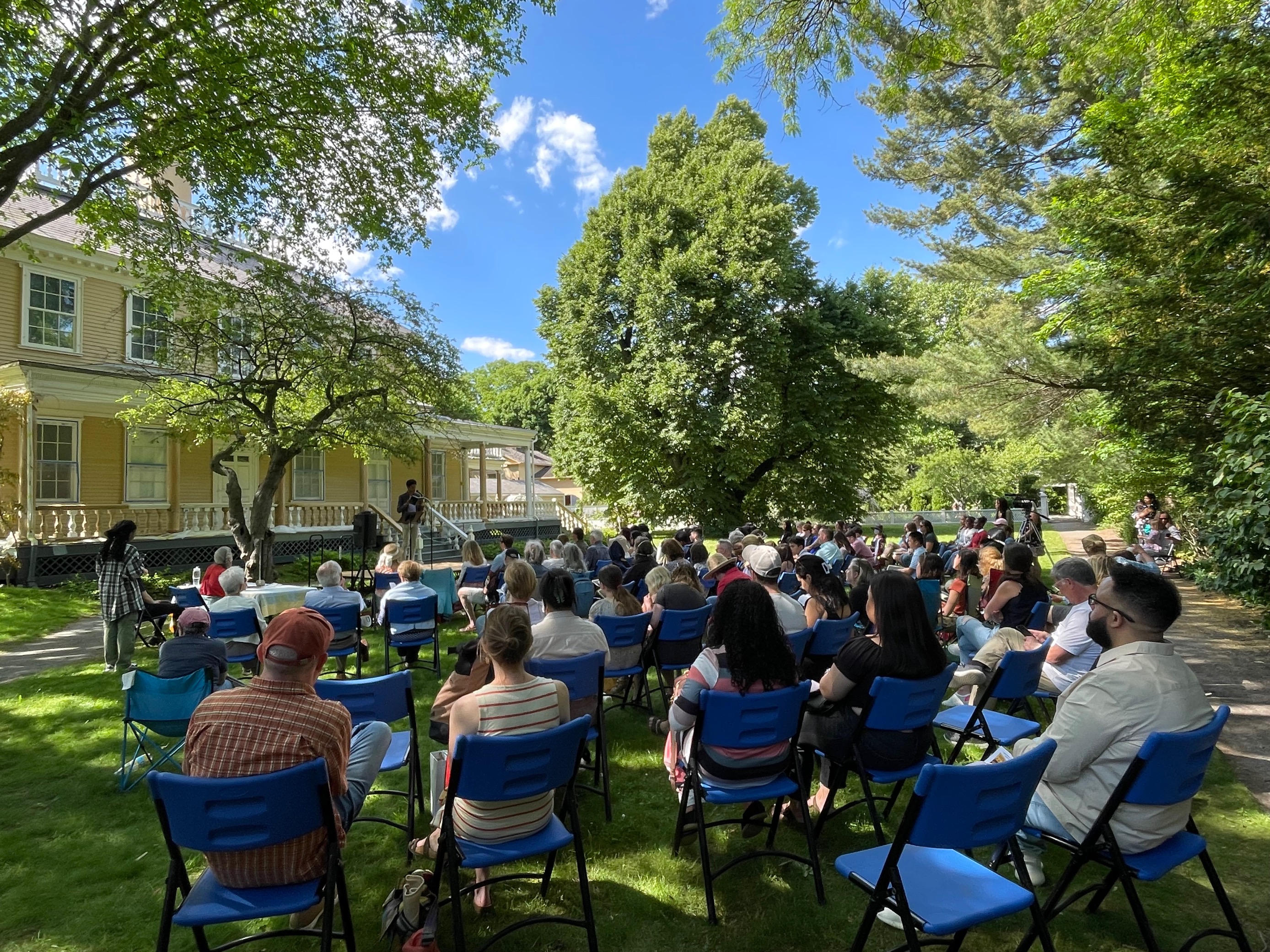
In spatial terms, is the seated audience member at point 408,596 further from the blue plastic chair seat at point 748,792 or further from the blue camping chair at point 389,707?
the blue plastic chair seat at point 748,792

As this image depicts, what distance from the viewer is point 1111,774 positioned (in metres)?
2.61

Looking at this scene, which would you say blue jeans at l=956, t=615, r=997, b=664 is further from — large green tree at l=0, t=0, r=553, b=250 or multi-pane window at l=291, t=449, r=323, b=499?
multi-pane window at l=291, t=449, r=323, b=499

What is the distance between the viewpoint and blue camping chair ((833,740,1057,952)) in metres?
2.19

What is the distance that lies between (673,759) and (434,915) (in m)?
1.37

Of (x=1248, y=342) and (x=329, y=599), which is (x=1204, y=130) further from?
(x=329, y=599)

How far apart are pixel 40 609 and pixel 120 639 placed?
5355 mm

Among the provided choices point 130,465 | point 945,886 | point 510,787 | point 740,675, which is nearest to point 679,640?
point 740,675

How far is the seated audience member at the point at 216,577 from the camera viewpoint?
26.5 feet

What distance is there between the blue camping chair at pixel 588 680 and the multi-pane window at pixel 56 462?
15976 mm

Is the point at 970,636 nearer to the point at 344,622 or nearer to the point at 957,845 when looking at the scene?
the point at 957,845

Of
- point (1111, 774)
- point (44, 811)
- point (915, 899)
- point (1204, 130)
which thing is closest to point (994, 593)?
point (1111, 774)

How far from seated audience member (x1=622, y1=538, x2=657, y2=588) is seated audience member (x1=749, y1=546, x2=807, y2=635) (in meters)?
3.40

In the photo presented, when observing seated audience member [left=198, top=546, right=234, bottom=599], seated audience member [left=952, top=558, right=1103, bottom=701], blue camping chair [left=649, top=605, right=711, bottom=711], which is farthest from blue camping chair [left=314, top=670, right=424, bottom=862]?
seated audience member [left=198, top=546, right=234, bottom=599]

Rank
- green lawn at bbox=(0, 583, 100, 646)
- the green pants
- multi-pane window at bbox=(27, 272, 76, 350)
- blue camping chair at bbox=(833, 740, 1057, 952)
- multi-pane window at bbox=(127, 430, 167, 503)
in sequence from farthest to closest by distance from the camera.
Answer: multi-pane window at bbox=(127, 430, 167, 503) < multi-pane window at bbox=(27, 272, 76, 350) < green lawn at bbox=(0, 583, 100, 646) < the green pants < blue camping chair at bbox=(833, 740, 1057, 952)
